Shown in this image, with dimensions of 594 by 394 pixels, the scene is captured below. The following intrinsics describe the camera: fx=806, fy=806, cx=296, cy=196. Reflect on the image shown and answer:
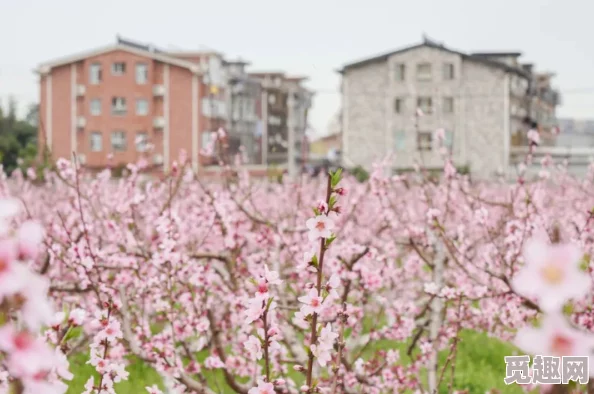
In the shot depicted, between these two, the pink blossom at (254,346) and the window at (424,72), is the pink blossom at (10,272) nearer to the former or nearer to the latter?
the pink blossom at (254,346)

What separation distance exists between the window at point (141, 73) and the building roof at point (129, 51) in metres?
0.59

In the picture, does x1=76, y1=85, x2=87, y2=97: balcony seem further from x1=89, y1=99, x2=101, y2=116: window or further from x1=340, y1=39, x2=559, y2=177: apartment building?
x1=340, y1=39, x2=559, y2=177: apartment building

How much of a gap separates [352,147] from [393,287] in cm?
3737

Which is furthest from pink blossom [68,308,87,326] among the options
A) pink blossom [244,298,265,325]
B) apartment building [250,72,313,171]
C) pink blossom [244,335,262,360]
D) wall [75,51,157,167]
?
apartment building [250,72,313,171]

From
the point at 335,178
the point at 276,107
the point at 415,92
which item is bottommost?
the point at 335,178

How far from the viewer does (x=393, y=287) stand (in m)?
8.92

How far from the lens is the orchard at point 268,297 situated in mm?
1190

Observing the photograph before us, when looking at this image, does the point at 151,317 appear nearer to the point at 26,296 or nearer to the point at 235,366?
the point at 235,366

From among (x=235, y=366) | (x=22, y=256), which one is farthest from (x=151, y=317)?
(x=22, y=256)

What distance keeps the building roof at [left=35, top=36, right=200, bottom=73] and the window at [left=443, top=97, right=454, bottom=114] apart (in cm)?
1369

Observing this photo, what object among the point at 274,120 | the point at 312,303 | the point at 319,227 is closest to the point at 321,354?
the point at 312,303

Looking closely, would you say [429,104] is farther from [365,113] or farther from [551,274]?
[551,274]

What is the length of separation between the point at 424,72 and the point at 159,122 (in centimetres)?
1498

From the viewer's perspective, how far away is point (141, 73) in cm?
4456
